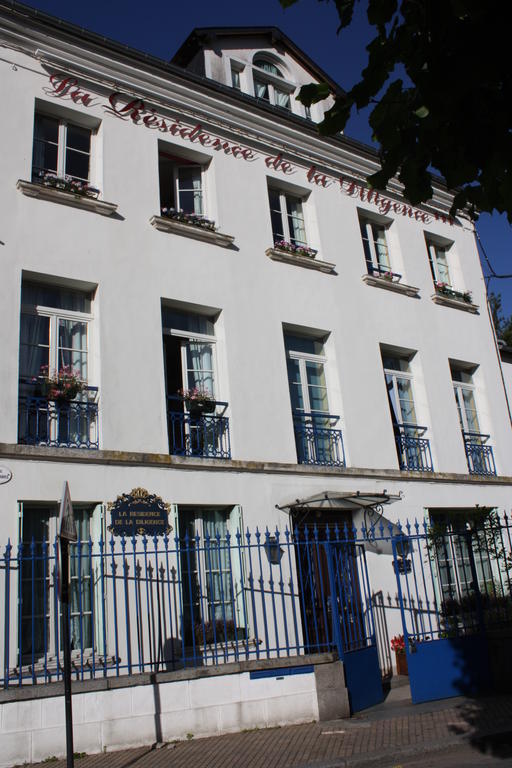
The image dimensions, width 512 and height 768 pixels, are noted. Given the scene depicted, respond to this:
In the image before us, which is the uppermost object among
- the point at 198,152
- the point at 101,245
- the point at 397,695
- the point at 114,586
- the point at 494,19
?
the point at 198,152

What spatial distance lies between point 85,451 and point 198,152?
628 centimetres

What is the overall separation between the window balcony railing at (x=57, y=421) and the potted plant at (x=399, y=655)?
600cm

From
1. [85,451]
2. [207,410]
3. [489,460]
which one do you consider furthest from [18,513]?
[489,460]

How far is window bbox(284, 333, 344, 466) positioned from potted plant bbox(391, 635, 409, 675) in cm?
308

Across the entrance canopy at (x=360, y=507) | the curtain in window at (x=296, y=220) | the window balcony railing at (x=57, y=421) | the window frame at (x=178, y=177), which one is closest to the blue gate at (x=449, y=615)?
the entrance canopy at (x=360, y=507)

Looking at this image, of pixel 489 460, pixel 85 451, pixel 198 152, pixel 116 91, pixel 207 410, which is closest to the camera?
pixel 85 451

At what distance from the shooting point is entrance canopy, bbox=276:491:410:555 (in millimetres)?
11234

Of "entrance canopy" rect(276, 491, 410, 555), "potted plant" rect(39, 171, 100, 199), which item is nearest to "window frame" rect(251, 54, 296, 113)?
"potted plant" rect(39, 171, 100, 199)

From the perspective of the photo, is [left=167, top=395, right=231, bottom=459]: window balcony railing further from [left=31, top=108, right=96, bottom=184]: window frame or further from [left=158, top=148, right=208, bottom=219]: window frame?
[left=31, top=108, right=96, bottom=184]: window frame

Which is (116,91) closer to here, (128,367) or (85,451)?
(128,367)

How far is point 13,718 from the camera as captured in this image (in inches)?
281

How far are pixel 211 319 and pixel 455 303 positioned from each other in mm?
6574

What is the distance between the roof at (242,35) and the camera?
48.4 feet

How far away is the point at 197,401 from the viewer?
1115 cm
